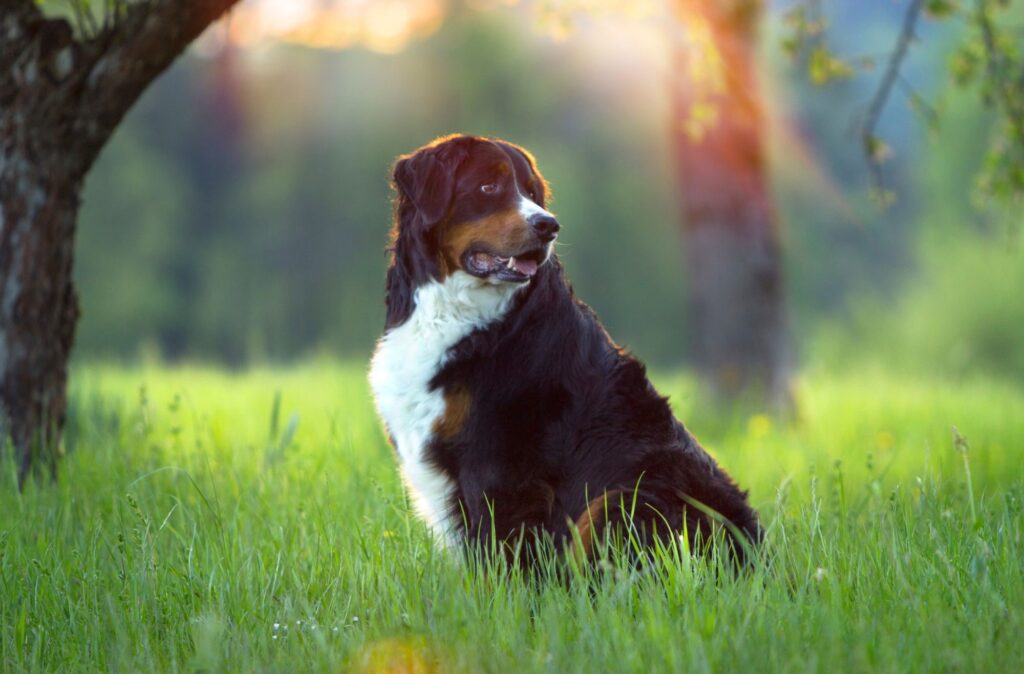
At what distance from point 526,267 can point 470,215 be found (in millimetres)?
307

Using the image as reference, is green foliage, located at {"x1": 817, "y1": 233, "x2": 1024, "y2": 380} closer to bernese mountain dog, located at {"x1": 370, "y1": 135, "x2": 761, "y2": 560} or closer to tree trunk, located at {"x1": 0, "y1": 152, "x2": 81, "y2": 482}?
tree trunk, located at {"x1": 0, "y1": 152, "x2": 81, "y2": 482}

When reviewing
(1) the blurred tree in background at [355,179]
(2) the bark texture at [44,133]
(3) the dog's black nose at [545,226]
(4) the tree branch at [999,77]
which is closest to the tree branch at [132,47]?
(2) the bark texture at [44,133]

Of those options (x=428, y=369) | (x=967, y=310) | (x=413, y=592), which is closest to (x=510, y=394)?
(x=428, y=369)

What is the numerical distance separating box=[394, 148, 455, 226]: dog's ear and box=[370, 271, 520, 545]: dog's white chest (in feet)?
0.83

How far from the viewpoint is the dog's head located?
152 inches

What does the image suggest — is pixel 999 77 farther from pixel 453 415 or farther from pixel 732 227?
pixel 453 415

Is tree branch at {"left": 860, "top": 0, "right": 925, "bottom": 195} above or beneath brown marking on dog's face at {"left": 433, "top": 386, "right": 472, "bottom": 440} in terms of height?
above

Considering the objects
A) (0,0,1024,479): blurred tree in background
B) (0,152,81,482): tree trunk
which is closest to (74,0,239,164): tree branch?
(0,152,81,482): tree trunk

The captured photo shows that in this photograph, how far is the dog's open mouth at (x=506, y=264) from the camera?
3.84m

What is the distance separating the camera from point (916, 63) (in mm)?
31203

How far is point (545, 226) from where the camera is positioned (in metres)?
3.81

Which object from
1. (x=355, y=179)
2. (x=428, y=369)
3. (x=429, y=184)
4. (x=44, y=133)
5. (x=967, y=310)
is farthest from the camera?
(x=355, y=179)

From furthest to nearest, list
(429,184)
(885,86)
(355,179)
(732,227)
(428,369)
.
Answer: (355,179)
(732,227)
(885,86)
(429,184)
(428,369)

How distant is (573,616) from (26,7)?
3910mm
